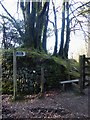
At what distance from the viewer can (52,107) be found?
6.01 meters

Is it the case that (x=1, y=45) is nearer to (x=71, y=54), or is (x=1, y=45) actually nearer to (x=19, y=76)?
(x=19, y=76)

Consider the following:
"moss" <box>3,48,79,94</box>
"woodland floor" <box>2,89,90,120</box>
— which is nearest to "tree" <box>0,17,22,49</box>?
"moss" <box>3,48,79,94</box>

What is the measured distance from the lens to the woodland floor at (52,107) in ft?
17.3

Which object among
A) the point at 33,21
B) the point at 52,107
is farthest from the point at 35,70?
the point at 52,107

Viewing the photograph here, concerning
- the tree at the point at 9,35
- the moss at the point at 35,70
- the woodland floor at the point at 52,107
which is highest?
the tree at the point at 9,35

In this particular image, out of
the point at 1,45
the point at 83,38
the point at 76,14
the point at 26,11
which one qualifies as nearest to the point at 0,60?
the point at 1,45

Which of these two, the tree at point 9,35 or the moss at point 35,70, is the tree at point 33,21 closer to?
the tree at point 9,35

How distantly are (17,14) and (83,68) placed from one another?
4.13 meters

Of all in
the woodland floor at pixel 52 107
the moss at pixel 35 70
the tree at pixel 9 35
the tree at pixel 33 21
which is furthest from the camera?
the tree at pixel 9 35

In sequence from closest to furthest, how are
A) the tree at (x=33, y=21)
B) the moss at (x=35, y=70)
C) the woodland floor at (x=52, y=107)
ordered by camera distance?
the woodland floor at (x=52, y=107) → the moss at (x=35, y=70) → the tree at (x=33, y=21)

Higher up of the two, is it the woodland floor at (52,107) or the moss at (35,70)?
the moss at (35,70)

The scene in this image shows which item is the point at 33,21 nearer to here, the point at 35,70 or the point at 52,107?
the point at 35,70

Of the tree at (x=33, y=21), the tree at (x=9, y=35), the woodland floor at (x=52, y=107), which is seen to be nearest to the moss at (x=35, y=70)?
the woodland floor at (x=52, y=107)

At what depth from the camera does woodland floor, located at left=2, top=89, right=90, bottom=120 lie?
5285 millimetres
